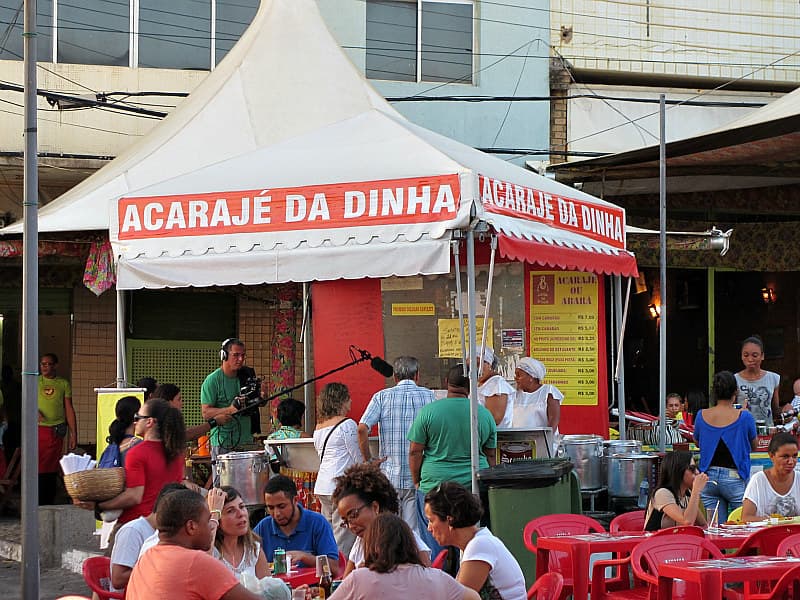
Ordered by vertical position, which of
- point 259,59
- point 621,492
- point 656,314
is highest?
point 259,59

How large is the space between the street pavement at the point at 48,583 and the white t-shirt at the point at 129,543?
12.1 feet

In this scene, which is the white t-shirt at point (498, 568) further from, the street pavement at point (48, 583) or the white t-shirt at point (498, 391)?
the street pavement at point (48, 583)

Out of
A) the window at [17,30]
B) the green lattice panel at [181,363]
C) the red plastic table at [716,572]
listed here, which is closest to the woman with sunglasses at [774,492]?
the red plastic table at [716,572]

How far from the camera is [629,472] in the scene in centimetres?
1024

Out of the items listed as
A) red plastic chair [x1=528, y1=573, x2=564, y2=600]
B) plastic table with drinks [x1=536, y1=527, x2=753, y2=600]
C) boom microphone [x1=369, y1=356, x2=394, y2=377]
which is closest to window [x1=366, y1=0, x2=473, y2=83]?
boom microphone [x1=369, y1=356, x2=394, y2=377]

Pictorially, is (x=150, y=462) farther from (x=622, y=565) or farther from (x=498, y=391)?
(x=498, y=391)

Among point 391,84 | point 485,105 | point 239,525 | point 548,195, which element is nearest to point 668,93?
point 485,105

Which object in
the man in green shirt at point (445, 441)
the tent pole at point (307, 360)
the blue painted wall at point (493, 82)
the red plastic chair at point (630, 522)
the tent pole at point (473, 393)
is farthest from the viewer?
the blue painted wall at point (493, 82)

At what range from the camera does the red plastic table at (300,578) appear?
6.48 metres

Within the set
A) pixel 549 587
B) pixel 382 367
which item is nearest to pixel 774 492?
pixel 549 587

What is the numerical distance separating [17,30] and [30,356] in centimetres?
1026

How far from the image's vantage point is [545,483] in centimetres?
864

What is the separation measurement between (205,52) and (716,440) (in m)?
9.69

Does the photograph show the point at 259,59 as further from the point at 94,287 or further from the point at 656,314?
the point at 656,314
